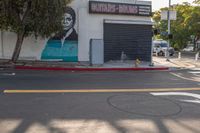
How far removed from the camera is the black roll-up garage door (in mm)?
24281

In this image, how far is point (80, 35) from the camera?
23562 mm

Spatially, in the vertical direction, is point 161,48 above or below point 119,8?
below

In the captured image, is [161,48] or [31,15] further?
[161,48]

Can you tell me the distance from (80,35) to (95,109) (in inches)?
627

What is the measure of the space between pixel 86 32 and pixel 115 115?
16539 millimetres

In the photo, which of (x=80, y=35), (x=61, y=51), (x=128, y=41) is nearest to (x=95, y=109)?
(x=61, y=51)

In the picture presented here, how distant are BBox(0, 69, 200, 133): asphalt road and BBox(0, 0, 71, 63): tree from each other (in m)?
7.83

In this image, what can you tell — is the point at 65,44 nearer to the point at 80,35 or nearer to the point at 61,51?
the point at 61,51

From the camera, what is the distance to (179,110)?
334 inches

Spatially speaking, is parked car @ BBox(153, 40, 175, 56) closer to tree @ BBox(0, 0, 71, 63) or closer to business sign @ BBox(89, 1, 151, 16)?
business sign @ BBox(89, 1, 151, 16)

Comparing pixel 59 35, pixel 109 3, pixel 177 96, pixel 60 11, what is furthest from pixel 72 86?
pixel 109 3

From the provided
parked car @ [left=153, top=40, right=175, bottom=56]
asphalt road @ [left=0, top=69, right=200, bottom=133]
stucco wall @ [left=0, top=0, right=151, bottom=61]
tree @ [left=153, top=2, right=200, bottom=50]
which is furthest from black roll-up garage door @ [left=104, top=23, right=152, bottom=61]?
tree @ [left=153, top=2, right=200, bottom=50]

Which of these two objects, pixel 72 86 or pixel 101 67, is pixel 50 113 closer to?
pixel 72 86

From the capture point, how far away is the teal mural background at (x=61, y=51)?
906 inches
